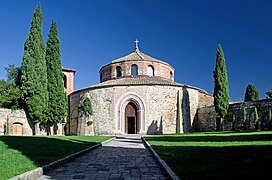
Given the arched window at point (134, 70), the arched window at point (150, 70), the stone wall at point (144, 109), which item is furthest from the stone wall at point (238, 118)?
the arched window at point (134, 70)

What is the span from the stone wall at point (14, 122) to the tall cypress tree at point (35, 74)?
958 millimetres

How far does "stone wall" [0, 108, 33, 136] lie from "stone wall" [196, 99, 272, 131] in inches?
778

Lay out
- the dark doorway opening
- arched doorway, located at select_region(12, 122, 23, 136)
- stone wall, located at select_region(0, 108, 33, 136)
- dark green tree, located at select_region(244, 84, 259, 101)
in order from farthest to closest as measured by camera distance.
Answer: dark green tree, located at select_region(244, 84, 259, 101)
the dark doorway opening
arched doorway, located at select_region(12, 122, 23, 136)
stone wall, located at select_region(0, 108, 33, 136)

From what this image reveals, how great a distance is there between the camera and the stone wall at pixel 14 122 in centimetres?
2740

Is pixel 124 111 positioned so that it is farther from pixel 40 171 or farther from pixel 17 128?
pixel 40 171

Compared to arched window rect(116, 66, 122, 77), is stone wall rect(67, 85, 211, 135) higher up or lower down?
lower down

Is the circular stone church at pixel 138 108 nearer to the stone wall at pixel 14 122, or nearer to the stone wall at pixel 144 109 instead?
the stone wall at pixel 144 109

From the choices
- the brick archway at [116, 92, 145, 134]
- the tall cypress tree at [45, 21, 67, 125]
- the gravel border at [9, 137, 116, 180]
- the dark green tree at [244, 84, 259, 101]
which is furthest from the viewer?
the dark green tree at [244, 84, 259, 101]

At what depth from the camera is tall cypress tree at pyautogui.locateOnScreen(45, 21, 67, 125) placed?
3156 cm

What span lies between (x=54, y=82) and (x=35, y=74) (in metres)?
3.82

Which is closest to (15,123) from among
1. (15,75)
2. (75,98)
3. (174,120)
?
(15,75)

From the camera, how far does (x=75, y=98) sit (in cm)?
3659

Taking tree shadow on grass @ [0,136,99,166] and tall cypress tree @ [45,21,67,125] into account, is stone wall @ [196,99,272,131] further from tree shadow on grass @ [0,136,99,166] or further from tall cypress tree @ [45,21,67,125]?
tree shadow on grass @ [0,136,99,166]

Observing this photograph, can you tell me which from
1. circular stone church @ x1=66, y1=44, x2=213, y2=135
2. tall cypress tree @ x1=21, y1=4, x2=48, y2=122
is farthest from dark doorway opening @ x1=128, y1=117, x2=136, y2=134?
tall cypress tree @ x1=21, y1=4, x2=48, y2=122
